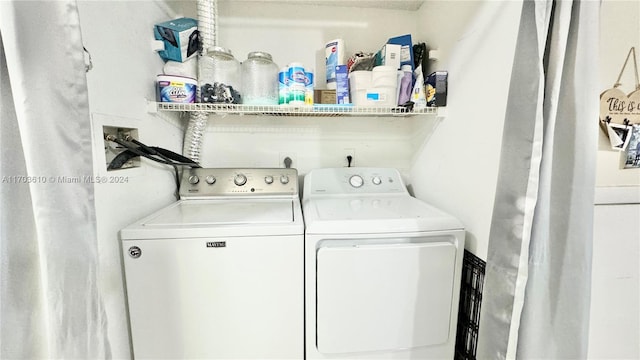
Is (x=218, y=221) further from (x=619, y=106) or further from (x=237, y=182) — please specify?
(x=619, y=106)

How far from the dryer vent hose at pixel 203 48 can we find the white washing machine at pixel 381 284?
0.91 meters

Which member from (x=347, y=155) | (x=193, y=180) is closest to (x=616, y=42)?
(x=347, y=155)

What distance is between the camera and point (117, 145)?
43.9 inches

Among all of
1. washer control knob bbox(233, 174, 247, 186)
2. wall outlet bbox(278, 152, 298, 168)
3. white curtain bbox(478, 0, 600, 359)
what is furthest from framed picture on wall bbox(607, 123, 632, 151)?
washer control knob bbox(233, 174, 247, 186)

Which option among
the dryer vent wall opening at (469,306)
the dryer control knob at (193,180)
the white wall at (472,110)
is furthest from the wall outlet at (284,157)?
the dryer vent wall opening at (469,306)

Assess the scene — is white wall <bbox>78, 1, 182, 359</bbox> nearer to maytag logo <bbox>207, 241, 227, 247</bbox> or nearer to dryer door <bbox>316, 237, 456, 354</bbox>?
maytag logo <bbox>207, 241, 227, 247</bbox>

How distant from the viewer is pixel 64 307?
603 mm

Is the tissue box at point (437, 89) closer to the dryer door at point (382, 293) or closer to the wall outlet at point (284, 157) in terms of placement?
the dryer door at point (382, 293)

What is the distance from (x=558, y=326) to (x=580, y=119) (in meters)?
0.58

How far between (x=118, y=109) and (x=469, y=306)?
178 centimetres

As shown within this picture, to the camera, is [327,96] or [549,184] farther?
[327,96]

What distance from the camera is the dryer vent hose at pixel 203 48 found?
142cm

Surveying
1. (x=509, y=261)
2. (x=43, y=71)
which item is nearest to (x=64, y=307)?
(x=43, y=71)

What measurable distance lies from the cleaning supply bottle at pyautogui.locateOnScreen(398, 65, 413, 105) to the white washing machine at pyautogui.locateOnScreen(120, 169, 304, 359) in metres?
0.88
